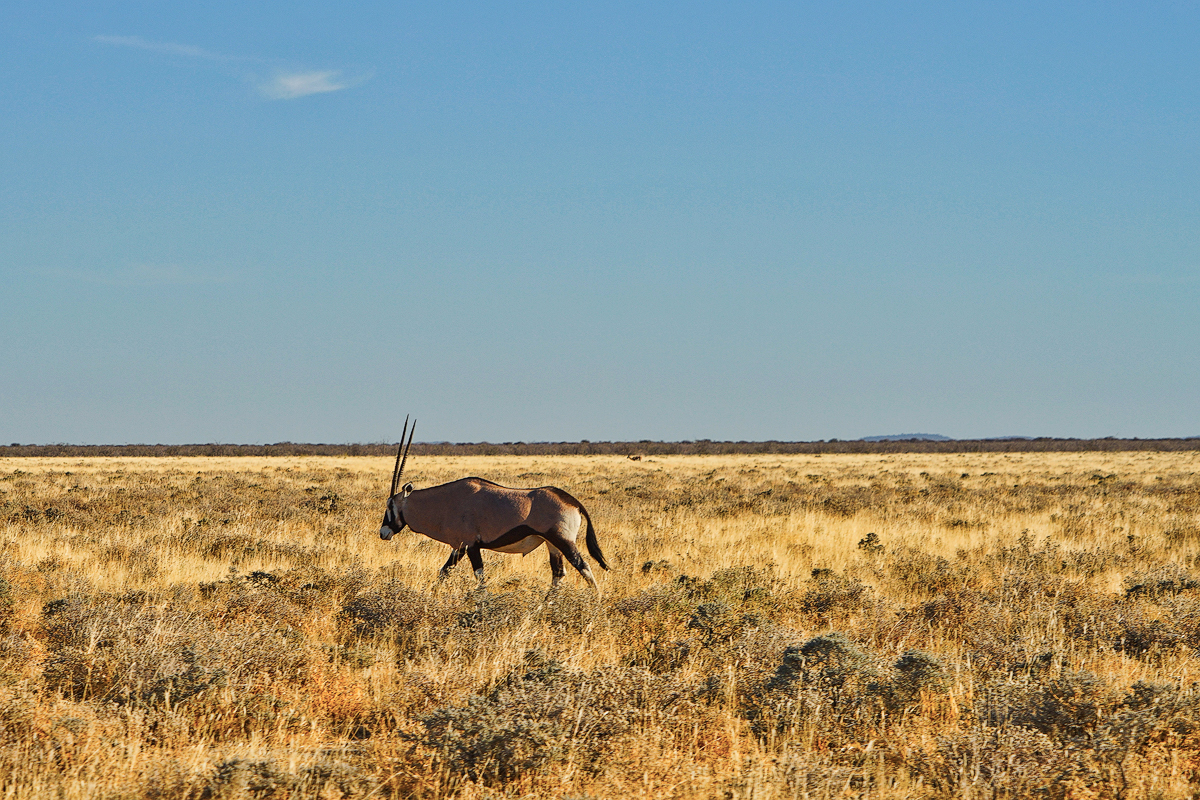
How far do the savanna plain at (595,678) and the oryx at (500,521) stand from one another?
0.41 meters

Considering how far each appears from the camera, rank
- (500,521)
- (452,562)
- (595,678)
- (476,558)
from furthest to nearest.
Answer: (452,562) < (476,558) < (500,521) < (595,678)

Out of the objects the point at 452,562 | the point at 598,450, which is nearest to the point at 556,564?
the point at 452,562

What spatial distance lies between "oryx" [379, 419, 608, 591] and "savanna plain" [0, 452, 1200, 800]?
1.35 feet

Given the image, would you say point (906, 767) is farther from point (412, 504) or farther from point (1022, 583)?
point (412, 504)

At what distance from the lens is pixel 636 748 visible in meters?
4.71

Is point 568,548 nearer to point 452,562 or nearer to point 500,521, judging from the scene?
point 500,521

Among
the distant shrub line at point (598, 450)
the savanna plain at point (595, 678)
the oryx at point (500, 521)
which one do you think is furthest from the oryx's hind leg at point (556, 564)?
the distant shrub line at point (598, 450)

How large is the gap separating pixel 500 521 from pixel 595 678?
4.56 meters

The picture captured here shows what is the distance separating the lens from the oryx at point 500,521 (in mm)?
9828

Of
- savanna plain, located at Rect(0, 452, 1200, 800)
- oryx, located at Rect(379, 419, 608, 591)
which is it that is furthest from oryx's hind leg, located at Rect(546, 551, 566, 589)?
savanna plain, located at Rect(0, 452, 1200, 800)

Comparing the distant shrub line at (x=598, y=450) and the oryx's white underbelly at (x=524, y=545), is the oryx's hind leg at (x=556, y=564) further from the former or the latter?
the distant shrub line at (x=598, y=450)

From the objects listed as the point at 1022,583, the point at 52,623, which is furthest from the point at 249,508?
the point at 1022,583

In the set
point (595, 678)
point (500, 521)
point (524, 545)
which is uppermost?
point (500, 521)

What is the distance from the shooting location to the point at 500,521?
9922 mm
